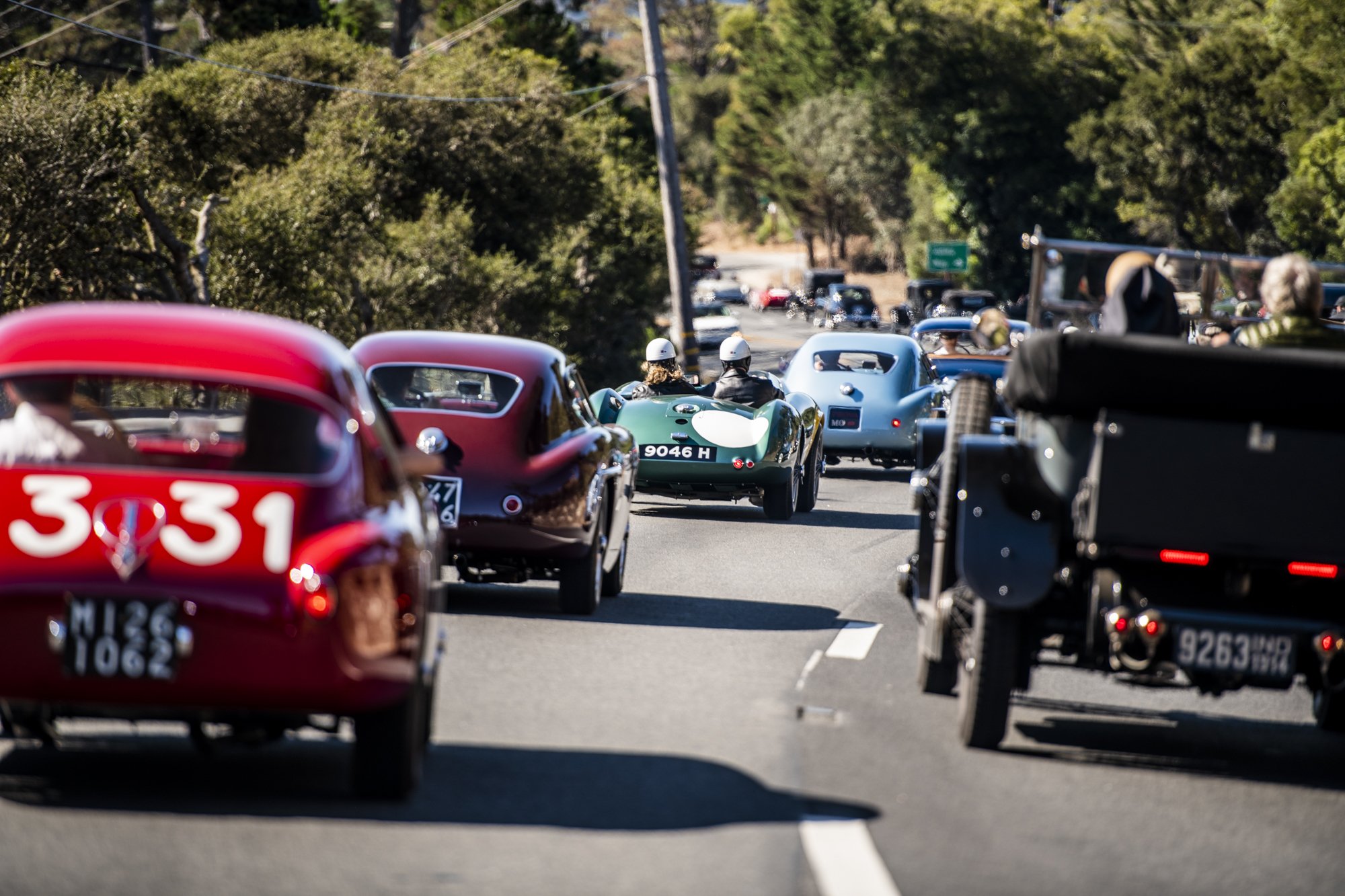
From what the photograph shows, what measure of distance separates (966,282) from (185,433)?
284 ft

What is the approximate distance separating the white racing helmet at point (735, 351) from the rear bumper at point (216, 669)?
12215 mm

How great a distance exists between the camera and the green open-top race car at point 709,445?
15961 millimetres

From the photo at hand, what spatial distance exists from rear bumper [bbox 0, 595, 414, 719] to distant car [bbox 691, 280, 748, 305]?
103 meters

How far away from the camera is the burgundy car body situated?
5434 mm

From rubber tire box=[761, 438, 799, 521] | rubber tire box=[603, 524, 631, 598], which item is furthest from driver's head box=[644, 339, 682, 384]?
rubber tire box=[603, 524, 631, 598]

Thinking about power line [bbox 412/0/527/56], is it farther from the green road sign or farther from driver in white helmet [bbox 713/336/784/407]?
the green road sign

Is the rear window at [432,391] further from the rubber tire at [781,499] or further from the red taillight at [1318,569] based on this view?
the rubber tire at [781,499]

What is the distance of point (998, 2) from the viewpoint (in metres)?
103

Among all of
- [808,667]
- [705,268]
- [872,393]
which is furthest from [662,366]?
[705,268]

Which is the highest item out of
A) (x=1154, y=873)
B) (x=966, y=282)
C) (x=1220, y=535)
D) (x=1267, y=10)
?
(x=1267, y=10)

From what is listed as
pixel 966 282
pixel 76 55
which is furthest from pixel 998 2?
pixel 76 55

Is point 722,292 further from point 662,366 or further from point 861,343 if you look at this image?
point 662,366

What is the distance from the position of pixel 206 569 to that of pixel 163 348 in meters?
0.81

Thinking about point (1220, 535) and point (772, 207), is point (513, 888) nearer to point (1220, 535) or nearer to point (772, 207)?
point (1220, 535)
